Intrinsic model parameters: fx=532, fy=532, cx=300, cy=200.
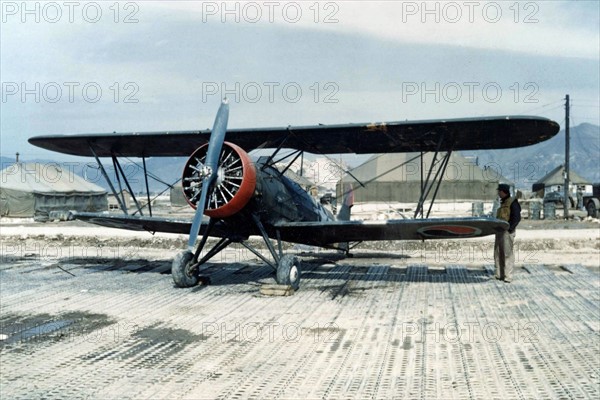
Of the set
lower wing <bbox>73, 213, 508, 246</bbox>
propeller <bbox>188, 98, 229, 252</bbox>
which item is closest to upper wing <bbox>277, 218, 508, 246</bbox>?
lower wing <bbox>73, 213, 508, 246</bbox>

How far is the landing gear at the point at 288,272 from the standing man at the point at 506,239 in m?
3.68

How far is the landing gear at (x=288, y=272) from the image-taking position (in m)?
8.69

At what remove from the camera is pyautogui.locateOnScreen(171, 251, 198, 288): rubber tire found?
8.91 metres

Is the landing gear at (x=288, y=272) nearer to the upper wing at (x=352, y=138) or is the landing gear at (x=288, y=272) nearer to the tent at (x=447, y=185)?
the upper wing at (x=352, y=138)

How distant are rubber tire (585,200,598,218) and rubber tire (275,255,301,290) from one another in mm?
26986

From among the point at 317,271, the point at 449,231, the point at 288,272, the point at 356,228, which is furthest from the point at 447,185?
the point at 288,272

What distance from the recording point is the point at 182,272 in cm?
895

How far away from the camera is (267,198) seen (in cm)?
914

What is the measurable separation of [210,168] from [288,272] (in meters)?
2.12

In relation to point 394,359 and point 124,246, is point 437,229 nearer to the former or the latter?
point 394,359

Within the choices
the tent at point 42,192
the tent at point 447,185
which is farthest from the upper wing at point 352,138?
the tent at point 447,185

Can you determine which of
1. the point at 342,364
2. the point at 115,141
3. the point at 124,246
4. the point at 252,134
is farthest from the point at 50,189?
the point at 342,364

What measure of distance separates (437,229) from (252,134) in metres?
3.72

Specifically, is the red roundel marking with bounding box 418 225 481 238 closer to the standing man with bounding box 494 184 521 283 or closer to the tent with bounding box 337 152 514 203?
the standing man with bounding box 494 184 521 283
